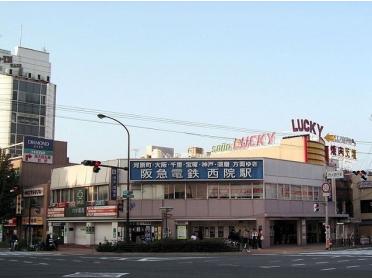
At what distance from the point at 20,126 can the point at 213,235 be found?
298ft

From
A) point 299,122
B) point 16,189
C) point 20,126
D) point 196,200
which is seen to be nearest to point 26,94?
point 20,126

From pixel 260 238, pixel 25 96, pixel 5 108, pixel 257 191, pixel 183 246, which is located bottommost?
pixel 183 246

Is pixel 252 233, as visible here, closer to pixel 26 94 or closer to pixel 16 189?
pixel 16 189

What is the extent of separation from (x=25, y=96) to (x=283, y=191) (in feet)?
311

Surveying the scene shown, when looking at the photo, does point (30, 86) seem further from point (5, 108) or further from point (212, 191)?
point (212, 191)

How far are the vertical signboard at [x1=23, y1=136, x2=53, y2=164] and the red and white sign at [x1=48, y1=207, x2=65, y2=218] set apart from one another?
8457 mm

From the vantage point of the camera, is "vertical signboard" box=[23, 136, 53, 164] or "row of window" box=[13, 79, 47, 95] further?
"row of window" box=[13, 79, 47, 95]

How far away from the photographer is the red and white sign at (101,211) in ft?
167

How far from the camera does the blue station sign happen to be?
5025 cm

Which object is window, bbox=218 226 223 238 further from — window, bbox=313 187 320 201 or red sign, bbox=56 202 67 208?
red sign, bbox=56 202 67 208

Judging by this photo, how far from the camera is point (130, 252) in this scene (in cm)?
4028

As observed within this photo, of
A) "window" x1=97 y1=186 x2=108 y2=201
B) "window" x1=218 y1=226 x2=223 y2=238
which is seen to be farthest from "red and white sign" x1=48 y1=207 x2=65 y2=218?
"window" x1=218 y1=226 x2=223 y2=238

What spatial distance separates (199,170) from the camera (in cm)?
5044

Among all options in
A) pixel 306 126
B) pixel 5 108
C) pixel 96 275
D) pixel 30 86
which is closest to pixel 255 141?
pixel 306 126
